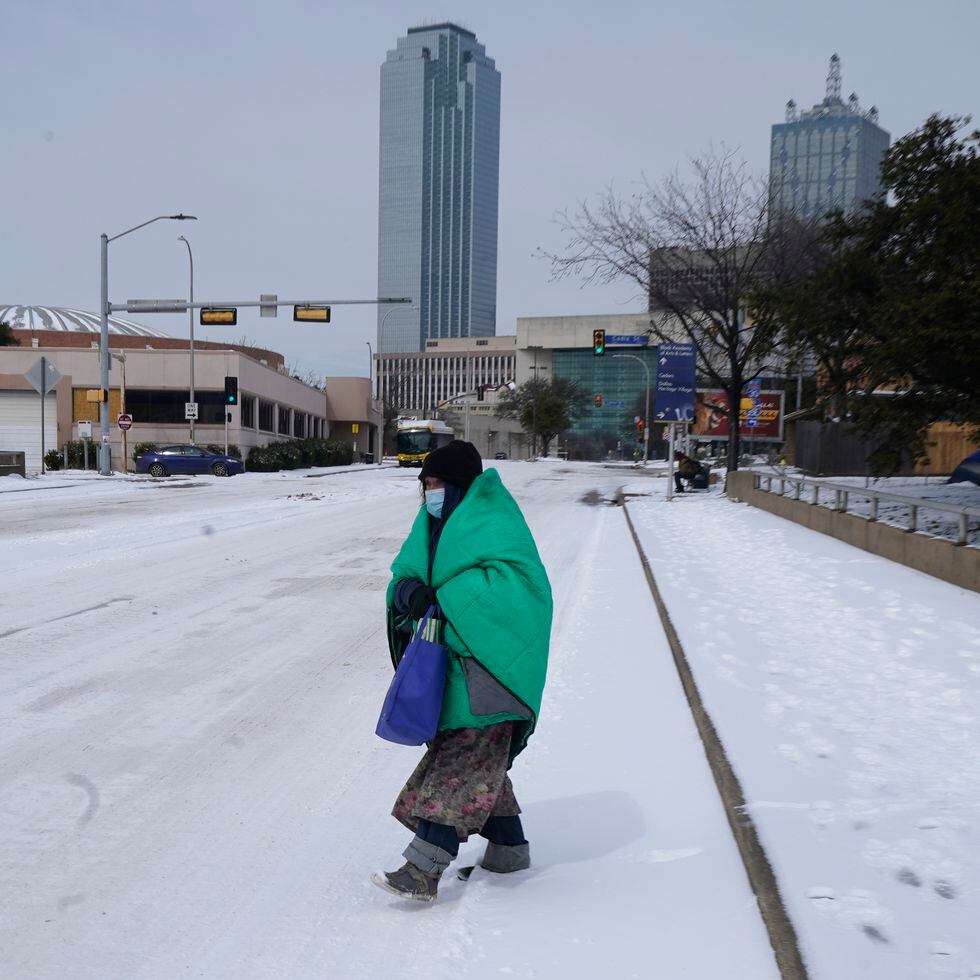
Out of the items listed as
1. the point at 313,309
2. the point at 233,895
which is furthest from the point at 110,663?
the point at 313,309

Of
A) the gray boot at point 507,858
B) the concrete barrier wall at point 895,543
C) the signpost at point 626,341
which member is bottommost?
the gray boot at point 507,858

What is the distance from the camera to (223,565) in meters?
12.7

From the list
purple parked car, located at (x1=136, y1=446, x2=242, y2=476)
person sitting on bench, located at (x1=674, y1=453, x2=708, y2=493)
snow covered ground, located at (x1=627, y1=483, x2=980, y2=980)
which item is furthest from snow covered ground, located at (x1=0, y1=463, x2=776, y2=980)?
purple parked car, located at (x1=136, y1=446, x2=242, y2=476)

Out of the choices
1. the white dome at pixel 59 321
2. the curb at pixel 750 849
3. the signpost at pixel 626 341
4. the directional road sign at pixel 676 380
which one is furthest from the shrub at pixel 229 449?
the white dome at pixel 59 321

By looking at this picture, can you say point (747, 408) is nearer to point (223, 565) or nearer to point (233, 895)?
point (223, 565)

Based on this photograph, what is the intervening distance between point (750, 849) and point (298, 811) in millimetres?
2003

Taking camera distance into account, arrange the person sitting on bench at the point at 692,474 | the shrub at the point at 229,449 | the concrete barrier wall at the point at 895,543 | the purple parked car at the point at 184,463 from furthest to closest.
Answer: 1. the shrub at the point at 229,449
2. the purple parked car at the point at 184,463
3. the person sitting on bench at the point at 692,474
4. the concrete barrier wall at the point at 895,543

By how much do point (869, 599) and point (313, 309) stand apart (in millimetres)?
25194

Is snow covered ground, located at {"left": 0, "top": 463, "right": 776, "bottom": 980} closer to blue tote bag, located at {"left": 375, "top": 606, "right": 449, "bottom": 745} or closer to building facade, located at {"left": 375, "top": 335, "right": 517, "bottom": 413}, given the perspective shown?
blue tote bag, located at {"left": 375, "top": 606, "right": 449, "bottom": 745}

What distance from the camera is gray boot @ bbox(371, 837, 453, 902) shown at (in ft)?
12.1

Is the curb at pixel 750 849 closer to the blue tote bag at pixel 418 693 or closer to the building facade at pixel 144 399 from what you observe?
the blue tote bag at pixel 418 693

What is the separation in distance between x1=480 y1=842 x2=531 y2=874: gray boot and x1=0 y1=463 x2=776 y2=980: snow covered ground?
57 mm

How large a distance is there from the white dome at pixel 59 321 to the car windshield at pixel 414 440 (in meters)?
56.7

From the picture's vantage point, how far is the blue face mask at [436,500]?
3758mm
